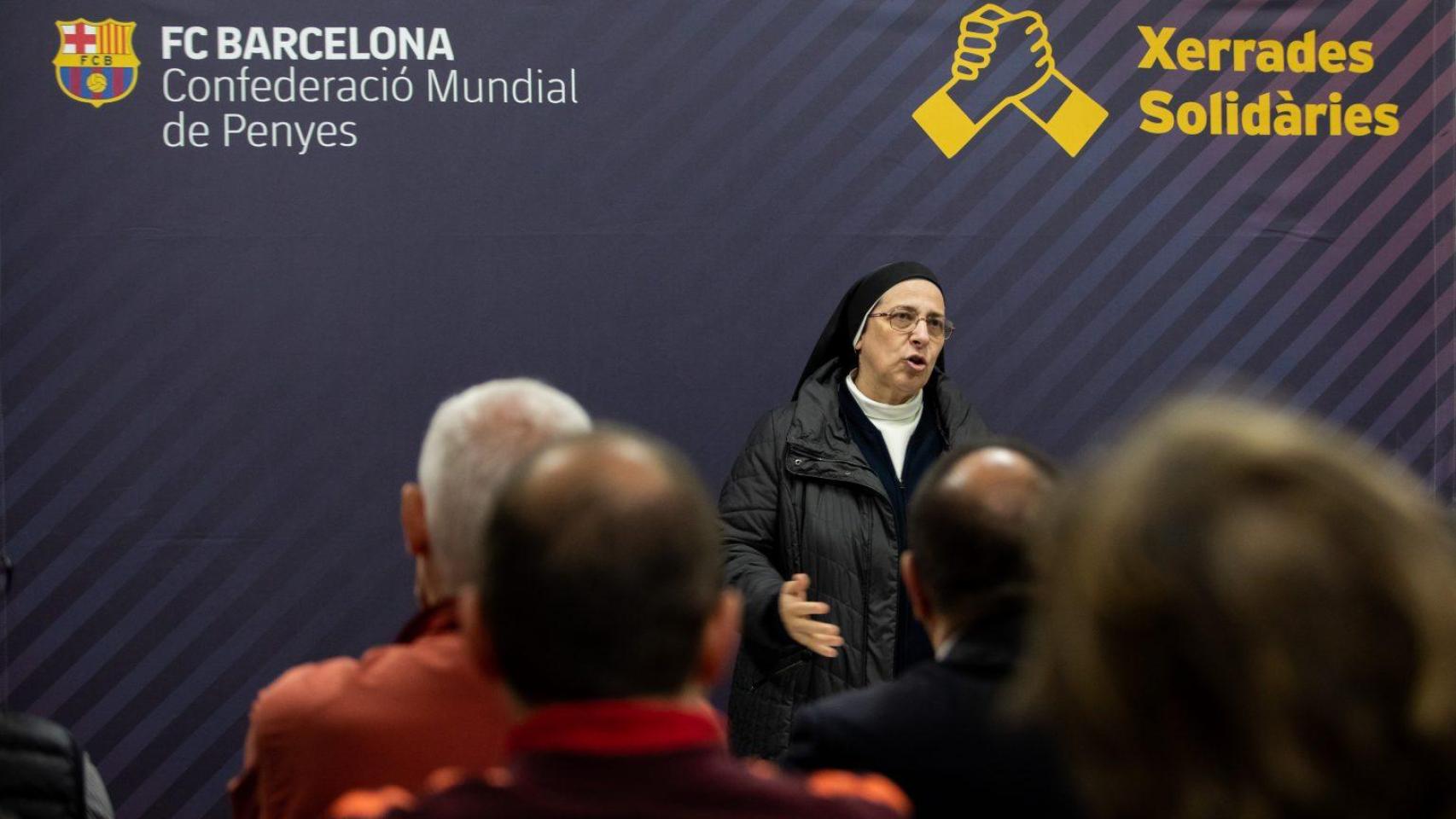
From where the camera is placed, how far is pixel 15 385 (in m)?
4.02

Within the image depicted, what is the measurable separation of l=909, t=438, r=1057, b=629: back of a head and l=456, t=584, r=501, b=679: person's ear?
68 cm

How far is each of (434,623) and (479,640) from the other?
1.66 ft

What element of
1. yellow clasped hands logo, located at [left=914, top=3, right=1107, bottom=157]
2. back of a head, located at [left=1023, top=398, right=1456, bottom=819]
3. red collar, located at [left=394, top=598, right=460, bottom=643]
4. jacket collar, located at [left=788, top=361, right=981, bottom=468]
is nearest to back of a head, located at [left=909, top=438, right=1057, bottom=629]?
red collar, located at [left=394, top=598, right=460, bottom=643]

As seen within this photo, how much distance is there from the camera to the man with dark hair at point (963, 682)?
1490 millimetres

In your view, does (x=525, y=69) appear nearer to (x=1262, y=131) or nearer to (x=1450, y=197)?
(x=1262, y=131)

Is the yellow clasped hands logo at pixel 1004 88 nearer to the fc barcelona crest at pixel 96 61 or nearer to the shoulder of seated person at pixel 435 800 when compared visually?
the fc barcelona crest at pixel 96 61

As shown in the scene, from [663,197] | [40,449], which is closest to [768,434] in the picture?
[663,197]

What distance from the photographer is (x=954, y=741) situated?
151 cm

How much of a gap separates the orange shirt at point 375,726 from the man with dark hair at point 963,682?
1.24 feet

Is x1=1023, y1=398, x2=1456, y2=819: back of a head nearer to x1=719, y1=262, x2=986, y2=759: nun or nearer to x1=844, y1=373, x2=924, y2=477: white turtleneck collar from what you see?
x1=719, y1=262, x2=986, y2=759: nun

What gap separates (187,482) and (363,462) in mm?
470

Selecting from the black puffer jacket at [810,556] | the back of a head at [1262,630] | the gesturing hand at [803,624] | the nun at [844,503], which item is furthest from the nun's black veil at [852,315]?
the back of a head at [1262,630]

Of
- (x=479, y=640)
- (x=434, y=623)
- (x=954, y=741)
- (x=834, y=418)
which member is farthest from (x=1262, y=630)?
(x=834, y=418)

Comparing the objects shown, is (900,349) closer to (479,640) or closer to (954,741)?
(954,741)
